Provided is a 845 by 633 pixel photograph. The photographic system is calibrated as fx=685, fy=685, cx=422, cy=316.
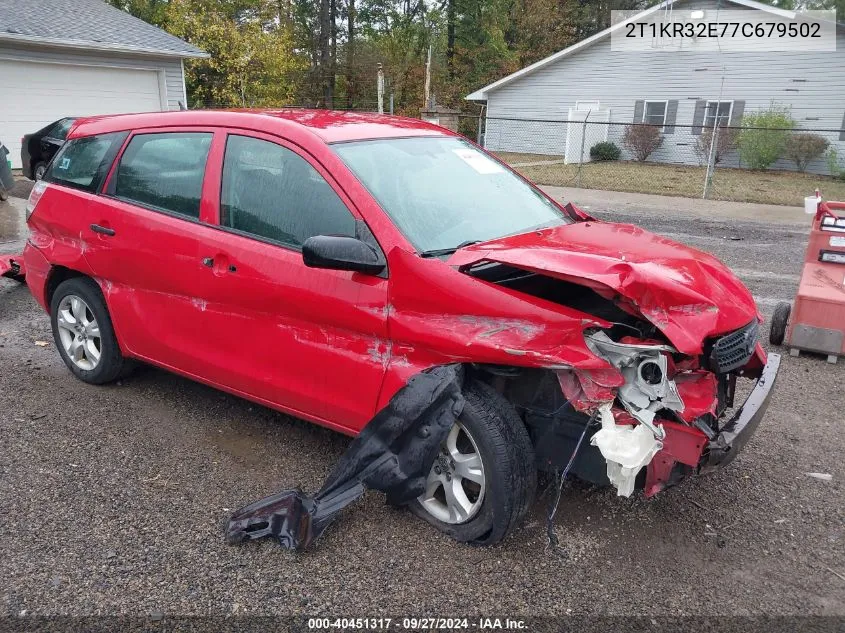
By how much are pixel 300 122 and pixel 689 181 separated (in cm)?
1720

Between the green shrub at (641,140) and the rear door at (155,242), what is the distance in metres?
22.0

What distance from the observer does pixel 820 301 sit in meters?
5.16

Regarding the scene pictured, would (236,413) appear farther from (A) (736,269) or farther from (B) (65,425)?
(A) (736,269)

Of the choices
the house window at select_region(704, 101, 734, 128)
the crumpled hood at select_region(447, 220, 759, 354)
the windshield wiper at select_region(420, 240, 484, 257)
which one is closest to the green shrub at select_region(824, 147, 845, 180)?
the house window at select_region(704, 101, 734, 128)

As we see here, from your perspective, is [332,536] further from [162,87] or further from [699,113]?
[699,113]

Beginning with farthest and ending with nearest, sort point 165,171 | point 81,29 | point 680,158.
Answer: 1. point 680,158
2. point 81,29
3. point 165,171

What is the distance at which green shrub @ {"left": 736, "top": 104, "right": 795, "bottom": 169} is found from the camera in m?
20.9

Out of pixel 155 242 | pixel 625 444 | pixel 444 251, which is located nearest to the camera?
pixel 625 444

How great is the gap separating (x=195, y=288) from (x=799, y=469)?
3.41 metres

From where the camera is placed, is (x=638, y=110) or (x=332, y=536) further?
(x=638, y=110)

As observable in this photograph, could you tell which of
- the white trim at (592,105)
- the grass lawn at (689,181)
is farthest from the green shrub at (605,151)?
the white trim at (592,105)

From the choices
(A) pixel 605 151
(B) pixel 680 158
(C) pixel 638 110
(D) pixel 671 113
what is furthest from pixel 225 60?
(B) pixel 680 158

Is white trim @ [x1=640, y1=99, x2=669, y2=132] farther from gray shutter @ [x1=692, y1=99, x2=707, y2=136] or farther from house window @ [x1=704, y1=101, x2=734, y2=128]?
house window @ [x1=704, y1=101, x2=734, y2=128]

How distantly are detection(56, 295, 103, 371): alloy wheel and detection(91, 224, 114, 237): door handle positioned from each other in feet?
1.74
